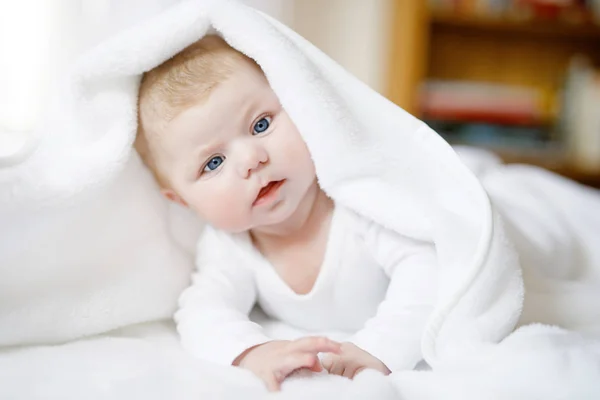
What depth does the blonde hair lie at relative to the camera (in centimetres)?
68

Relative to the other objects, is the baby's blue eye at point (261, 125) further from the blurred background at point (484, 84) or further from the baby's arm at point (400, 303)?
the blurred background at point (484, 84)

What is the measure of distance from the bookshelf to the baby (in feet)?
4.21

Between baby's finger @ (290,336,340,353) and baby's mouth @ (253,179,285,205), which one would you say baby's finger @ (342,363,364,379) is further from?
baby's mouth @ (253,179,285,205)

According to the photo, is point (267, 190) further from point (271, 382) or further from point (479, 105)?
point (479, 105)

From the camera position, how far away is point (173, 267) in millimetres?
791

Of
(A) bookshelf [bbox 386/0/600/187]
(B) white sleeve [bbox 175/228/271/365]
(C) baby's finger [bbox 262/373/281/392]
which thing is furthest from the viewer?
(A) bookshelf [bbox 386/0/600/187]

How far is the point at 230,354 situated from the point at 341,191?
0.74 ft

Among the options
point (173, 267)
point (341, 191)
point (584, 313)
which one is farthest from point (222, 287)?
point (584, 313)

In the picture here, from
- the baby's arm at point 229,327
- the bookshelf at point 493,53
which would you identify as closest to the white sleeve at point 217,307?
the baby's arm at point 229,327

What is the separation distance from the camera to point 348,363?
578mm

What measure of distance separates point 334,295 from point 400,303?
0.11 m

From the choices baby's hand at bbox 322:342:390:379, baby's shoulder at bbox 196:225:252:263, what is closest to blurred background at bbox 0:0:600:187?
baby's shoulder at bbox 196:225:252:263

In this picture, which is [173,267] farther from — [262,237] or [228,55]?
[228,55]

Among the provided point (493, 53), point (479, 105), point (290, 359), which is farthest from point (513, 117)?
point (290, 359)
